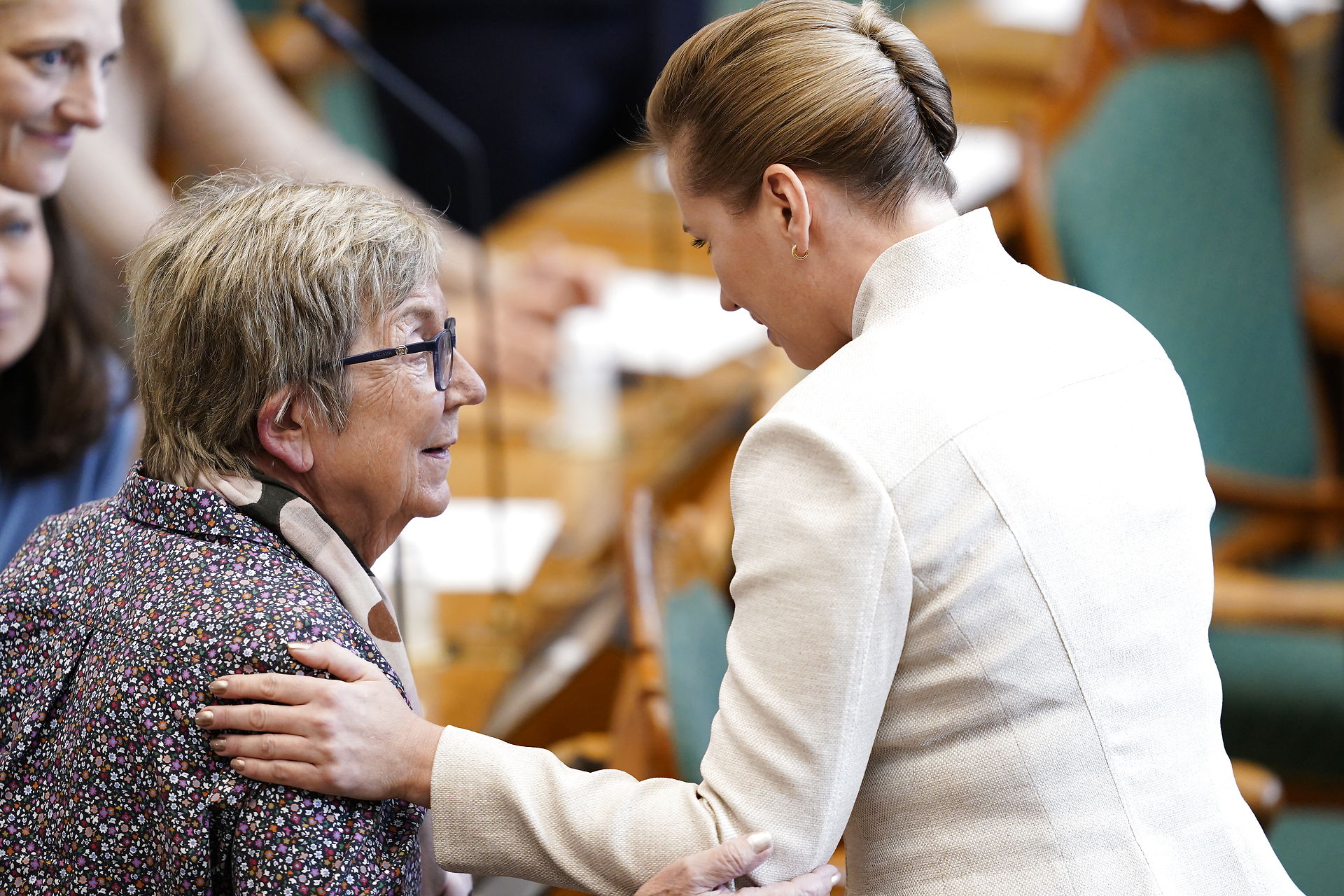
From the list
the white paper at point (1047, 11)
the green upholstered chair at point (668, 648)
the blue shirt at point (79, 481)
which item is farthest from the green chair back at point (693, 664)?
the white paper at point (1047, 11)

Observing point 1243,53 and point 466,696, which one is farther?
point 1243,53

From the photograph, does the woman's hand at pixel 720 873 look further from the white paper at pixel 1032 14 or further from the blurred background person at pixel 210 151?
the white paper at pixel 1032 14

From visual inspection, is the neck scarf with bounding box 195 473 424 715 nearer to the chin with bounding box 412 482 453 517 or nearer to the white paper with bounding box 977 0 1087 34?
the chin with bounding box 412 482 453 517

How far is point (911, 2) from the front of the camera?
5.22m

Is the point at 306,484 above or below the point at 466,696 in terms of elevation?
above

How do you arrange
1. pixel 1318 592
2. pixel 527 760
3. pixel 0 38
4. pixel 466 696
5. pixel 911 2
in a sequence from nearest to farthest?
pixel 527 760, pixel 0 38, pixel 466 696, pixel 1318 592, pixel 911 2

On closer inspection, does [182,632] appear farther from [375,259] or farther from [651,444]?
[651,444]

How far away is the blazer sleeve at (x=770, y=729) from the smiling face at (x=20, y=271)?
1.02 metres

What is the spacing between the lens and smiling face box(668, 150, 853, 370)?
123 centimetres

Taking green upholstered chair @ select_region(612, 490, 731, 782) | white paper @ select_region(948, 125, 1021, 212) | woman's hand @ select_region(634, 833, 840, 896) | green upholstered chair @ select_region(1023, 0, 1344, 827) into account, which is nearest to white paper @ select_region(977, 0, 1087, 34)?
white paper @ select_region(948, 125, 1021, 212)

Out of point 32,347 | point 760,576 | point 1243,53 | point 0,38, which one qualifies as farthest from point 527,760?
point 1243,53

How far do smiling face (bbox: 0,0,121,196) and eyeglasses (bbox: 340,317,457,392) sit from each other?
60 centimetres

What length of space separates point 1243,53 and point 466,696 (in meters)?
2.21

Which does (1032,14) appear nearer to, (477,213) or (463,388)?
(477,213)
